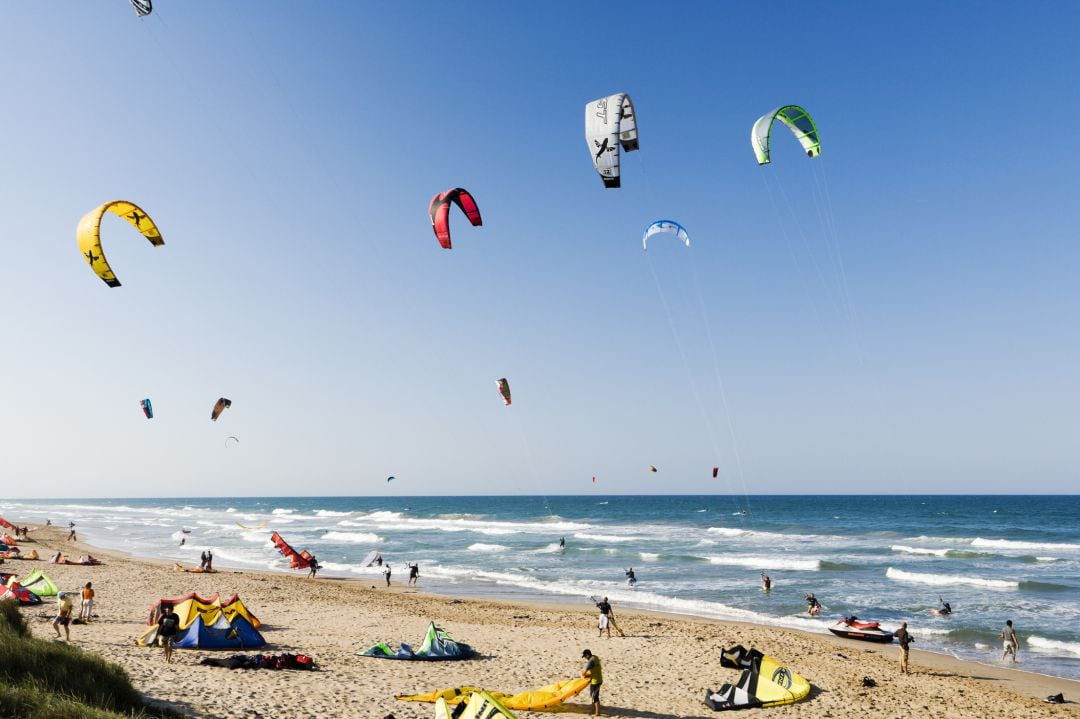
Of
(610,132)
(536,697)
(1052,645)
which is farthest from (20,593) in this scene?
(1052,645)

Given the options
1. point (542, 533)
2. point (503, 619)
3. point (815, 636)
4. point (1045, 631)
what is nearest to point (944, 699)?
point (815, 636)

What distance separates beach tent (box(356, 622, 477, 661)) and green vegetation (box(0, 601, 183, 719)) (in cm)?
608

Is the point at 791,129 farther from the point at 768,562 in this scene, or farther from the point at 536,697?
the point at 768,562

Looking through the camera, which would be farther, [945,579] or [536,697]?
[945,579]

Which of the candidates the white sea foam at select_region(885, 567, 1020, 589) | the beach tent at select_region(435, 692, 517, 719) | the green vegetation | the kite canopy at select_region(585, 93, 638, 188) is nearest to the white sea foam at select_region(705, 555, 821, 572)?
the white sea foam at select_region(885, 567, 1020, 589)

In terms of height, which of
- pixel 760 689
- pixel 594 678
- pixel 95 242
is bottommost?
pixel 760 689

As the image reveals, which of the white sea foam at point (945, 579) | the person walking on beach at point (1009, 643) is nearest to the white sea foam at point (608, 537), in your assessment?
the white sea foam at point (945, 579)

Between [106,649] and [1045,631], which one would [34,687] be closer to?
[106,649]

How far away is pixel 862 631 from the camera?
17906mm

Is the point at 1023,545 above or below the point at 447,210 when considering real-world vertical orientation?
below

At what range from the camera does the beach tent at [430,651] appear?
13648 mm

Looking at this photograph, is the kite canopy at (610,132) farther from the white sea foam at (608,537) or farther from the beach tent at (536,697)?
the white sea foam at (608,537)

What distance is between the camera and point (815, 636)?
18.2 m

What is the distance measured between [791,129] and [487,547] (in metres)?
35.9
